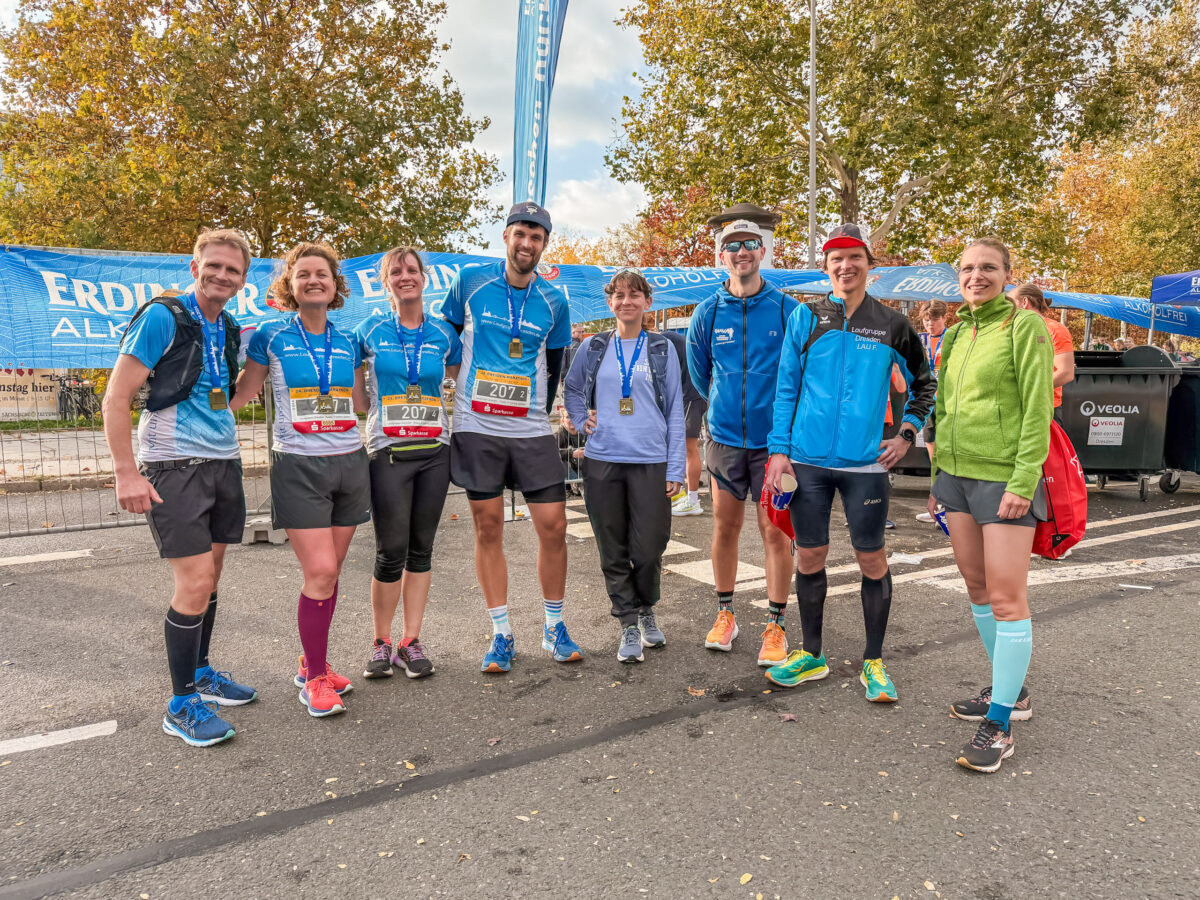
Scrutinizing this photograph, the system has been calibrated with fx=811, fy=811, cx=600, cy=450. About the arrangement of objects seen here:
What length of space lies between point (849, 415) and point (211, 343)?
2800 millimetres

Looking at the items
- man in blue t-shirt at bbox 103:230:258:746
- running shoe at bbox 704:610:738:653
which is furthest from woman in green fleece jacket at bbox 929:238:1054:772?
man in blue t-shirt at bbox 103:230:258:746

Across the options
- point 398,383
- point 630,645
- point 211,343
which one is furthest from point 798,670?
point 211,343

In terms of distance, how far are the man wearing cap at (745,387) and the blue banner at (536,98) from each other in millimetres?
4767

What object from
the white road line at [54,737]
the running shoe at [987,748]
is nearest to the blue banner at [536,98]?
the white road line at [54,737]

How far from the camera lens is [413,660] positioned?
4.06 meters

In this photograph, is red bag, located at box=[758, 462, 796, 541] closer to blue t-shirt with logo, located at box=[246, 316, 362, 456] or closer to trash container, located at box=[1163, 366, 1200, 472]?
blue t-shirt with logo, located at box=[246, 316, 362, 456]

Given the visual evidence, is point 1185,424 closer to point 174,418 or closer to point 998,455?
point 998,455

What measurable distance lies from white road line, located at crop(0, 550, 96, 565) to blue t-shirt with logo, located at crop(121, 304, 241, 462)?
407 centimetres

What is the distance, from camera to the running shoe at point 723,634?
14.5ft

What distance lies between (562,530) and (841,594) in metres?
2.29

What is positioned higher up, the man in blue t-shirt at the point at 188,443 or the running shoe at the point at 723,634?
the man in blue t-shirt at the point at 188,443

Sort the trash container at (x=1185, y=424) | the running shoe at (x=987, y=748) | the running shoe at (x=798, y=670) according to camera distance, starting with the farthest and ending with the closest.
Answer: the trash container at (x=1185, y=424)
the running shoe at (x=798, y=670)
the running shoe at (x=987, y=748)

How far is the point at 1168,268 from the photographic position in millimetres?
29891

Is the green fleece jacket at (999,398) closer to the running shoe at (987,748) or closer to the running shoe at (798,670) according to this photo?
the running shoe at (987,748)
